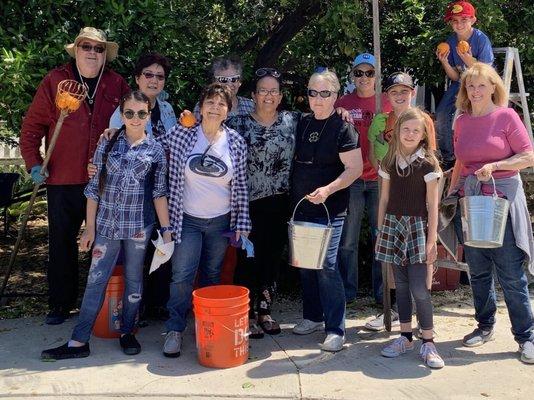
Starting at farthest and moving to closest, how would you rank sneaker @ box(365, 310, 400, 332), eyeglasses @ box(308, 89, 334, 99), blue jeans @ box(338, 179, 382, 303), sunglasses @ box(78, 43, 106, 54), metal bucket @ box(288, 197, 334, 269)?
1. blue jeans @ box(338, 179, 382, 303)
2. sneaker @ box(365, 310, 400, 332)
3. sunglasses @ box(78, 43, 106, 54)
4. eyeglasses @ box(308, 89, 334, 99)
5. metal bucket @ box(288, 197, 334, 269)

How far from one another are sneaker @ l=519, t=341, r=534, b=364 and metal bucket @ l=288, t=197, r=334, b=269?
4.80 ft

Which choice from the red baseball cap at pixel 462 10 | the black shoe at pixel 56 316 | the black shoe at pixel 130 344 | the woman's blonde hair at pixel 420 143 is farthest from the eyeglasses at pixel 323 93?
the black shoe at pixel 56 316

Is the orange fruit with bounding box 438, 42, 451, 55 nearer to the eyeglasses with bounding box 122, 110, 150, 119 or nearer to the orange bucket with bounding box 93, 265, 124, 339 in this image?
the eyeglasses with bounding box 122, 110, 150, 119

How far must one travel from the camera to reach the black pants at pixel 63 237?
5195mm

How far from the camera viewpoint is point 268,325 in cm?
511

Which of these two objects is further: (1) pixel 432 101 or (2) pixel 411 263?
(1) pixel 432 101

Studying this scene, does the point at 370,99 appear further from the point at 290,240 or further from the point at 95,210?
the point at 95,210

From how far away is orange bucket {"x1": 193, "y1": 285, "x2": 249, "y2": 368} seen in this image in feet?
14.3

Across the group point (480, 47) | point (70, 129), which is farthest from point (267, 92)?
point (480, 47)

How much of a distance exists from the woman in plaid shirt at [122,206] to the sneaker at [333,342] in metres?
1.30

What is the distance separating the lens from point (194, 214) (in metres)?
4.54

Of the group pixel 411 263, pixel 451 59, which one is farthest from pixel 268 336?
pixel 451 59

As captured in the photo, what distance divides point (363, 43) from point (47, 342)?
3841 millimetres

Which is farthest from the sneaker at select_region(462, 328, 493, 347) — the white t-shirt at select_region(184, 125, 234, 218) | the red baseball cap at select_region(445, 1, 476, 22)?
the red baseball cap at select_region(445, 1, 476, 22)
